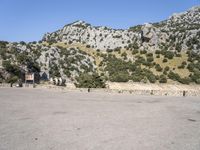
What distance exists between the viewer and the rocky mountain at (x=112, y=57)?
200ft

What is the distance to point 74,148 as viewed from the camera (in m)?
12.4

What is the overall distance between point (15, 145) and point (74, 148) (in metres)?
2.02

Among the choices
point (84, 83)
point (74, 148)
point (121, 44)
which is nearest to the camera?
point (74, 148)

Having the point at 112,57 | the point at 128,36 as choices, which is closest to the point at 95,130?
the point at 112,57

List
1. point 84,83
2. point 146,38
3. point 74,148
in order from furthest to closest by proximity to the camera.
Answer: point 146,38, point 84,83, point 74,148

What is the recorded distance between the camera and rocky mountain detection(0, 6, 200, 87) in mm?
61097

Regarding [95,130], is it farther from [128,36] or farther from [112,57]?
[128,36]

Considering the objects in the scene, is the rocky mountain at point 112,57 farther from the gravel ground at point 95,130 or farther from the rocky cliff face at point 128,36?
the gravel ground at point 95,130

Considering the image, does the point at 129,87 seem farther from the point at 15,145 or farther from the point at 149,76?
the point at 15,145

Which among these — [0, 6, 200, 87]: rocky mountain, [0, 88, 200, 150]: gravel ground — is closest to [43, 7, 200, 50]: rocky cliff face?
[0, 6, 200, 87]: rocky mountain

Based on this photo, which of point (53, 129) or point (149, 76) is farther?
point (149, 76)

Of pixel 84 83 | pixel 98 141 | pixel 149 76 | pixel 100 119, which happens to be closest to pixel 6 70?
pixel 84 83

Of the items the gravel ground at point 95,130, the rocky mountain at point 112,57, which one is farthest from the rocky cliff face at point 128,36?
the gravel ground at point 95,130

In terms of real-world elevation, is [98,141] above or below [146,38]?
below
